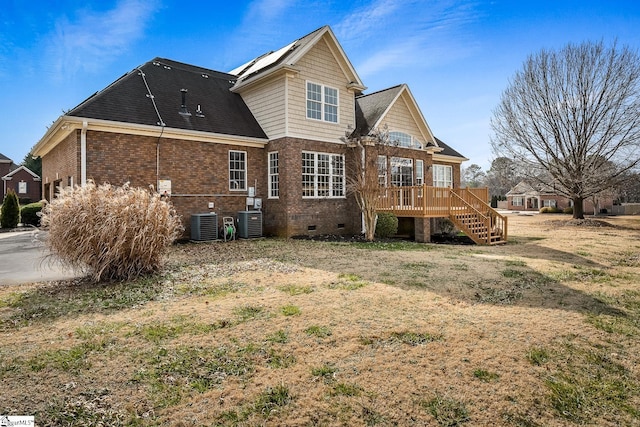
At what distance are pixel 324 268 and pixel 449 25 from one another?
10070mm

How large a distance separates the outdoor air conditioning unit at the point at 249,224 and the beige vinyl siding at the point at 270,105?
3381 millimetres

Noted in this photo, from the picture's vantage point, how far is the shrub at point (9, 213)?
18.9 metres

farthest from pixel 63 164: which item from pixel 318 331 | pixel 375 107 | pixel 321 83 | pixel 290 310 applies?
pixel 318 331

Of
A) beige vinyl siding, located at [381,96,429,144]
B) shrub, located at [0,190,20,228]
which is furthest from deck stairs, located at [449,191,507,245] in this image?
shrub, located at [0,190,20,228]

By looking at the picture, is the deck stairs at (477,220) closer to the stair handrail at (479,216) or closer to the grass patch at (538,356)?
the stair handrail at (479,216)

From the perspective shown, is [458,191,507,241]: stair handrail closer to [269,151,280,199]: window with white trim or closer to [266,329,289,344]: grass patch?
[269,151,280,199]: window with white trim

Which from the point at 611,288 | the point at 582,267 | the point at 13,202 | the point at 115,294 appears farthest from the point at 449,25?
the point at 13,202

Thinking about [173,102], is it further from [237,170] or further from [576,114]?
[576,114]

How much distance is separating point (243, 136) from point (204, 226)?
3.97 meters

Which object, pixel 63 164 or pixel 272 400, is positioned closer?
pixel 272 400

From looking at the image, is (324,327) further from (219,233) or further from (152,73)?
(152,73)

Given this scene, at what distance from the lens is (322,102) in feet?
50.3

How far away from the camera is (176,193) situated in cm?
1285

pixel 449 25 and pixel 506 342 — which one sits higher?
pixel 449 25
